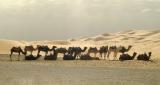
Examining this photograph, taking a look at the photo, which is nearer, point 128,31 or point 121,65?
point 121,65

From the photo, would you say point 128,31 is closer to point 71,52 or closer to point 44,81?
point 71,52

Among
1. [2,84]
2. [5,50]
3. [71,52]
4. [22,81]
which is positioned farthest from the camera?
[5,50]

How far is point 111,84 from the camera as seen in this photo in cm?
2081

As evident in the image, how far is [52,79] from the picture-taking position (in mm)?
22484

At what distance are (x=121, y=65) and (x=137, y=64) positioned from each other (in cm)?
144

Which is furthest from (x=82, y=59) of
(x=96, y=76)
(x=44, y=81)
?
(x=44, y=81)

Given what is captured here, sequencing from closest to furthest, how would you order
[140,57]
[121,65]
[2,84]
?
[2,84] < [121,65] < [140,57]

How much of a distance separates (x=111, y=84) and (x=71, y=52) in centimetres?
2109

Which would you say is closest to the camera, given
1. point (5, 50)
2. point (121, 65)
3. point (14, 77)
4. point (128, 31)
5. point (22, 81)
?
point (22, 81)

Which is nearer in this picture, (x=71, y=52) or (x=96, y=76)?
(x=96, y=76)

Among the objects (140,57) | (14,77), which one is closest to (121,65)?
(140,57)

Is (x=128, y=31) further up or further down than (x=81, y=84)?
further up

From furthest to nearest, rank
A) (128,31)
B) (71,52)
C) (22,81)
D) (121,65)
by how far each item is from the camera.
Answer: (128,31)
(71,52)
(121,65)
(22,81)

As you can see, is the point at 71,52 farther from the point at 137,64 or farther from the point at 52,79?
the point at 52,79
